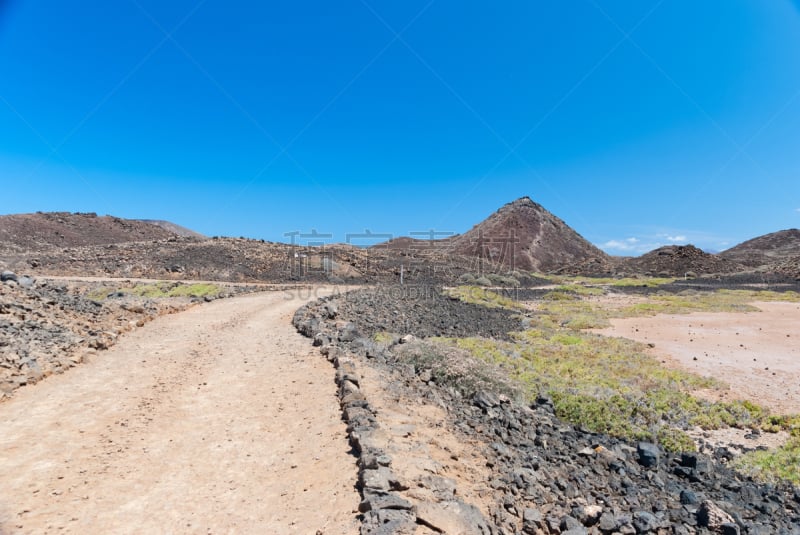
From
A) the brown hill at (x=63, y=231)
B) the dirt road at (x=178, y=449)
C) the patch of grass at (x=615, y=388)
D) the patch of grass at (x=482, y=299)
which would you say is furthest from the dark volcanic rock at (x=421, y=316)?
the brown hill at (x=63, y=231)

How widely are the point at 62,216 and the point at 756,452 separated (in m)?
73.3

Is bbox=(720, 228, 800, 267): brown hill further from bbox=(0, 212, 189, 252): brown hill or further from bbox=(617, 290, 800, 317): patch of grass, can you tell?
bbox=(0, 212, 189, 252): brown hill

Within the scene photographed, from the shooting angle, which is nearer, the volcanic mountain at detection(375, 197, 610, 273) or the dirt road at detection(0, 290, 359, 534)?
the dirt road at detection(0, 290, 359, 534)

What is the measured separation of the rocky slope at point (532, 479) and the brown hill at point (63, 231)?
50.9 meters

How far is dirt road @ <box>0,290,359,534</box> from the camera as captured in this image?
4.32 meters

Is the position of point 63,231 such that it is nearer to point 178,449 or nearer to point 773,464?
point 178,449

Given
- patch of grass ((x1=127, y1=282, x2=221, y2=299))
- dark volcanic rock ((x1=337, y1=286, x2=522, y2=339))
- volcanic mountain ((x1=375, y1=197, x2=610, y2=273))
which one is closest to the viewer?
dark volcanic rock ((x1=337, y1=286, x2=522, y2=339))

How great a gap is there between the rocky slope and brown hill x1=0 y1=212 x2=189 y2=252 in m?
50.9

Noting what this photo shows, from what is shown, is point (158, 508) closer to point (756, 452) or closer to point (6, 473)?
point (6, 473)

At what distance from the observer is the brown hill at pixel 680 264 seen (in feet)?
229

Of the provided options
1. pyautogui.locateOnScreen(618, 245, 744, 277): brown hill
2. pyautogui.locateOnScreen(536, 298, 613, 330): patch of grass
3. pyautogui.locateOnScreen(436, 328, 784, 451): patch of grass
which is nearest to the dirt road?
pyautogui.locateOnScreen(436, 328, 784, 451): patch of grass

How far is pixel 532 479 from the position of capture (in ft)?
18.5

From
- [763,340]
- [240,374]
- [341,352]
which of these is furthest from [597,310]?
[240,374]

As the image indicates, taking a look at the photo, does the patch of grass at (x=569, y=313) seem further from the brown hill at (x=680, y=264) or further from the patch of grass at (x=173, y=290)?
the brown hill at (x=680, y=264)
